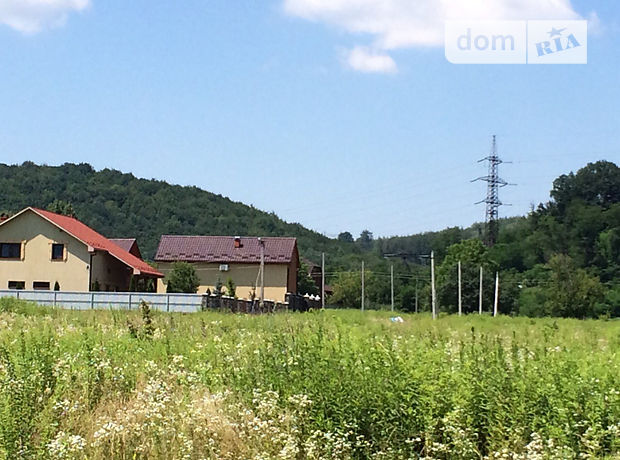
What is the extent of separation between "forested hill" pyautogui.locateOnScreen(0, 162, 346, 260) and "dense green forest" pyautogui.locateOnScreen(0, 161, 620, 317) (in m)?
0.13

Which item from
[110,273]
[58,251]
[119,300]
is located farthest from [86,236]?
[119,300]

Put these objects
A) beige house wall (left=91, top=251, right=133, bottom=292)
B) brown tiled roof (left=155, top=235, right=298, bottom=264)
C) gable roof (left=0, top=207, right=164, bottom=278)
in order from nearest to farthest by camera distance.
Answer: gable roof (left=0, top=207, right=164, bottom=278) → beige house wall (left=91, top=251, right=133, bottom=292) → brown tiled roof (left=155, top=235, right=298, bottom=264)

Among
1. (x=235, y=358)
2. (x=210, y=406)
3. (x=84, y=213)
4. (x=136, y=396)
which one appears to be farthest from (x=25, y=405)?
(x=84, y=213)

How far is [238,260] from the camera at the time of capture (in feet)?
206

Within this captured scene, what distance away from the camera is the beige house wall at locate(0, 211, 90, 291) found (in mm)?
45656

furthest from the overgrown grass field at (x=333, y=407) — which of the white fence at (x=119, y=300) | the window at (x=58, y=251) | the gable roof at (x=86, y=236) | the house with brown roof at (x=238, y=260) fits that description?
the house with brown roof at (x=238, y=260)

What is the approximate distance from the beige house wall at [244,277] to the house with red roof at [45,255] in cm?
1295

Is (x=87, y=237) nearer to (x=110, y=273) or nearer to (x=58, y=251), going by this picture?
(x=58, y=251)

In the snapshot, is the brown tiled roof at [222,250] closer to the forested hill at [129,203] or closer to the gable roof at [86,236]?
the gable roof at [86,236]

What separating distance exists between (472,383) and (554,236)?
82.9m

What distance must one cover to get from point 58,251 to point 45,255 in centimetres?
84

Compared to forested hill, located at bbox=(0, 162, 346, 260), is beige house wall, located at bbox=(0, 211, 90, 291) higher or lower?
lower

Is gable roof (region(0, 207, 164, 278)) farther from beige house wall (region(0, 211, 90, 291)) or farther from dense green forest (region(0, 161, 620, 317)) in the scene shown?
dense green forest (region(0, 161, 620, 317))

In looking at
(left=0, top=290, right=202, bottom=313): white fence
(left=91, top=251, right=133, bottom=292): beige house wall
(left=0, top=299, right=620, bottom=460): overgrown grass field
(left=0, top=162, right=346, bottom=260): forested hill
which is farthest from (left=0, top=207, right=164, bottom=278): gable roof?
(left=0, top=299, right=620, bottom=460): overgrown grass field
